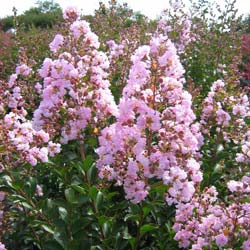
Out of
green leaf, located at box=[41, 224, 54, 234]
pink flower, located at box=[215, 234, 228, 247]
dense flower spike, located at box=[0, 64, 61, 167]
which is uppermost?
dense flower spike, located at box=[0, 64, 61, 167]

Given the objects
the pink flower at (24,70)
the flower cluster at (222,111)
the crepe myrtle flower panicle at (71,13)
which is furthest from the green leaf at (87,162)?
the pink flower at (24,70)

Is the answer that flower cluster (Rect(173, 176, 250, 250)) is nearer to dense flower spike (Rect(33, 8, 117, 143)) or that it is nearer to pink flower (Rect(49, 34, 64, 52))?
Answer: dense flower spike (Rect(33, 8, 117, 143))

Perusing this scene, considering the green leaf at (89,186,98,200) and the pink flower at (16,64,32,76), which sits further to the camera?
the pink flower at (16,64,32,76)

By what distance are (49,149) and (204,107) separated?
0.95 meters

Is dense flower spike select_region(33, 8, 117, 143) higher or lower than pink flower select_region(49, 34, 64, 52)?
lower

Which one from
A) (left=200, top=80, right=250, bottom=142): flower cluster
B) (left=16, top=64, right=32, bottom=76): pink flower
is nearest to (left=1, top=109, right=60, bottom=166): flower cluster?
(left=200, top=80, right=250, bottom=142): flower cluster

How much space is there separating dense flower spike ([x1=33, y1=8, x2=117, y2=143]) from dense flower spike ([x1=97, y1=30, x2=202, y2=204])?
0.16 m

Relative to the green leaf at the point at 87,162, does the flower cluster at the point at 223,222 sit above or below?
below

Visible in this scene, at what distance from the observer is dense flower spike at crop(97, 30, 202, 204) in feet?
6.22

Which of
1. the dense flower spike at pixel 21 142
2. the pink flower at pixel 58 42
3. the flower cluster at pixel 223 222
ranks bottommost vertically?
the flower cluster at pixel 223 222

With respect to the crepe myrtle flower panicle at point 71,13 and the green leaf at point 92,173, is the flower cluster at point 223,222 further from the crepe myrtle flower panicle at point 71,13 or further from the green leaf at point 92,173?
the crepe myrtle flower panicle at point 71,13

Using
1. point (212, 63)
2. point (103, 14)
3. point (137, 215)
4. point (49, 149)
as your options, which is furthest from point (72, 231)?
point (103, 14)

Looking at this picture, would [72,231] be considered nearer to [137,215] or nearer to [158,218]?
[137,215]

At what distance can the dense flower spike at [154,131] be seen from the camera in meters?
1.90
